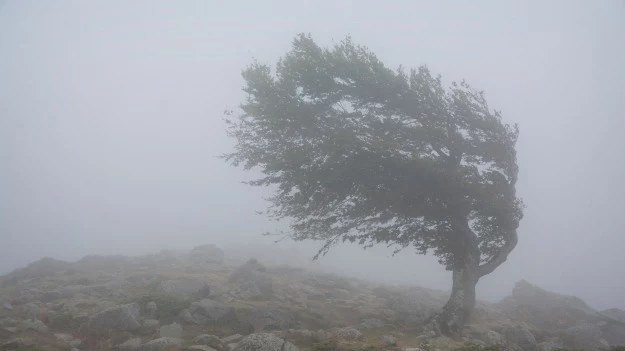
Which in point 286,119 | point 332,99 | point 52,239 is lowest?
point 52,239

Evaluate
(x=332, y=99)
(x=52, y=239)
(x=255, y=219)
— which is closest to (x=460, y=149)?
(x=332, y=99)

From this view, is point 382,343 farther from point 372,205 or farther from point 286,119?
point 286,119

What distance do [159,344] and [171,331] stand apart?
1.69 metres

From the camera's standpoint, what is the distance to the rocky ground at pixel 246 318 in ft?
43.9

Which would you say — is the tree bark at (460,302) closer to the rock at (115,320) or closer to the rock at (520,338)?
the rock at (520,338)

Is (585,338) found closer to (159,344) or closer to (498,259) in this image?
(498,259)

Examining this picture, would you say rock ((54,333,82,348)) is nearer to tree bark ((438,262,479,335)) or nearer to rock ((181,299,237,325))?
rock ((181,299,237,325))

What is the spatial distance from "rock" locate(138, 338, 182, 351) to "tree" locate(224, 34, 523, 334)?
9.63 metres

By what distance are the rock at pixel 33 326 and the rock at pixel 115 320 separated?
5.31 ft

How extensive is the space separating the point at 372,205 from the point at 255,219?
483 ft

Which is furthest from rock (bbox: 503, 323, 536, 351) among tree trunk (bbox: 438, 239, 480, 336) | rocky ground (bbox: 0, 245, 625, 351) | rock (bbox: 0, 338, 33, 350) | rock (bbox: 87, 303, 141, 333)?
rock (bbox: 0, 338, 33, 350)

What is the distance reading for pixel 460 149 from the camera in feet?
72.4

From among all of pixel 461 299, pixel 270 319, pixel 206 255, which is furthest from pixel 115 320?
pixel 206 255

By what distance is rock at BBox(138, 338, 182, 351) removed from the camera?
12578 mm
